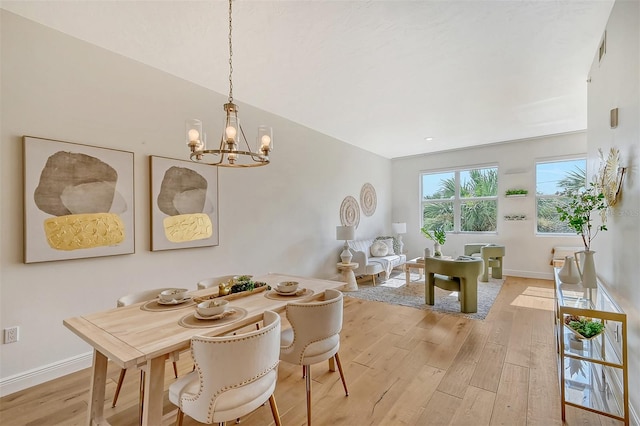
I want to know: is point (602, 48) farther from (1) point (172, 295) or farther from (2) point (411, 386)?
(1) point (172, 295)

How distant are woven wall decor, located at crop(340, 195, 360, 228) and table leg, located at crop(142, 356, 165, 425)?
4.46 meters

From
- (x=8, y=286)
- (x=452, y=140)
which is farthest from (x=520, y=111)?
(x=8, y=286)

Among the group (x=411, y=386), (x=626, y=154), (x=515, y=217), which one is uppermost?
(x=626, y=154)

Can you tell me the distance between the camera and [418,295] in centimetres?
461

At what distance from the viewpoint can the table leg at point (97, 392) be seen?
66.9 inches

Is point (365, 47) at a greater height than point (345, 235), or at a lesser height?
greater

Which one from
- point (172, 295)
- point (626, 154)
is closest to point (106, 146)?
point (172, 295)

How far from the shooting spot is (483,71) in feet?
9.92

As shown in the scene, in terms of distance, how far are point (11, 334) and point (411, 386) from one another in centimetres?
306

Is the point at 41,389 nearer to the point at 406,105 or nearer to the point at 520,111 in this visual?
the point at 406,105

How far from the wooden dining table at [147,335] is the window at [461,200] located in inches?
224

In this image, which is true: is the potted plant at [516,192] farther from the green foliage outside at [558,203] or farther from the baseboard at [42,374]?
the baseboard at [42,374]

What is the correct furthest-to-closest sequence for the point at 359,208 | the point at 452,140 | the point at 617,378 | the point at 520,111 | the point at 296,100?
the point at 359,208
the point at 452,140
the point at 520,111
the point at 296,100
the point at 617,378

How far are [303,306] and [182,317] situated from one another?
725 millimetres
